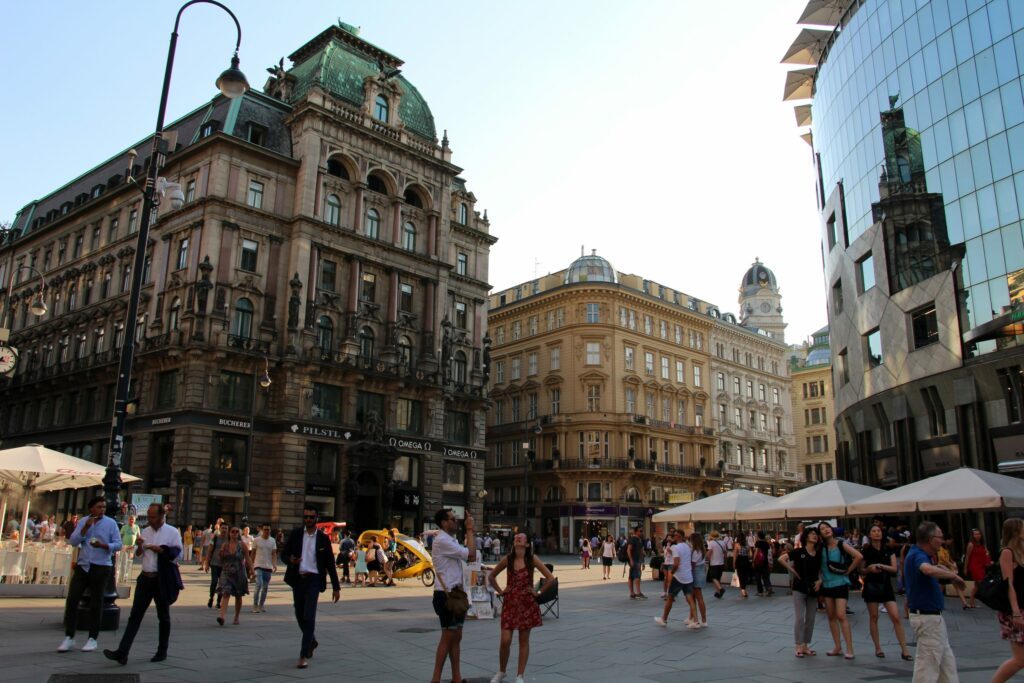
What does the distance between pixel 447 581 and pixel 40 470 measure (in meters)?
11.7

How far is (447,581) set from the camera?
29.1 feet

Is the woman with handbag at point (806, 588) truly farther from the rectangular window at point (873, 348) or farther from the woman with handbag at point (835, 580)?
the rectangular window at point (873, 348)

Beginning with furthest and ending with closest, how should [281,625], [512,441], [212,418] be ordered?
[512,441] < [212,418] < [281,625]

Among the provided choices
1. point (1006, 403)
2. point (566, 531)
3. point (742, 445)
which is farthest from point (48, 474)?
point (742, 445)

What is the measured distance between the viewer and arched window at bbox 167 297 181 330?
42303 mm

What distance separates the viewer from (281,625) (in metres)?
14.7

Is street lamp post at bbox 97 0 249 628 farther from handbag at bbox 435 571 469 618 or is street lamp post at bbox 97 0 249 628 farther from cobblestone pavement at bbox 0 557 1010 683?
handbag at bbox 435 571 469 618

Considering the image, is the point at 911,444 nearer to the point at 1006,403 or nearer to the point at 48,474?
the point at 1006,403

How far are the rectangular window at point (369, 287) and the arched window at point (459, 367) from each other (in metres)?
7.72

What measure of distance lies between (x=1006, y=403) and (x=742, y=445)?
47.0 m

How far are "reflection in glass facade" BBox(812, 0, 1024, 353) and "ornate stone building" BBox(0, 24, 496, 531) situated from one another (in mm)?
26113

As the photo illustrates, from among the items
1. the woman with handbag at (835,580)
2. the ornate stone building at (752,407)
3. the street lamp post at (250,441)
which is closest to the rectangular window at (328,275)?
the street lamp post at (250,441)

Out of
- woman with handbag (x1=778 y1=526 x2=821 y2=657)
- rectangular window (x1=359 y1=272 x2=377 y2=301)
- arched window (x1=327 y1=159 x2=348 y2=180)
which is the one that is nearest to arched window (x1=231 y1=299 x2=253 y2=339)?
rectangular window (x1=359 y1=272 x2=377 y2=301)

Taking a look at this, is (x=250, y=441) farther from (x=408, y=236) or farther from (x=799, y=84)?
(x=799, y=84)
